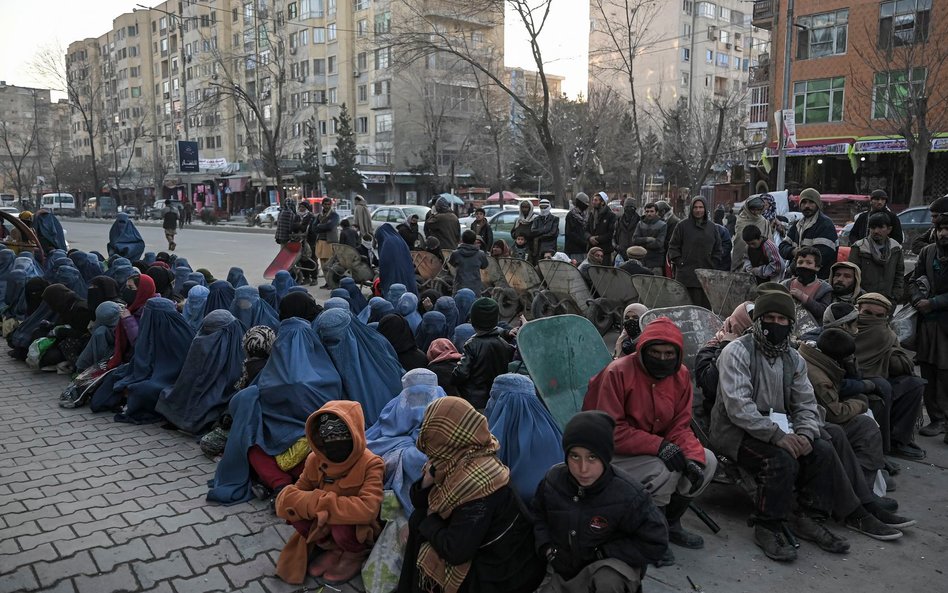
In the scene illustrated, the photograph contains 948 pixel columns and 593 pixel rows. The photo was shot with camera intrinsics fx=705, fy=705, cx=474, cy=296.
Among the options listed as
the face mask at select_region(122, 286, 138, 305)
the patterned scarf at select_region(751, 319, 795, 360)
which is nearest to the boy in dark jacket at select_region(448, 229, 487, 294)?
the face mask at select_region(122, 286, 138, 305)

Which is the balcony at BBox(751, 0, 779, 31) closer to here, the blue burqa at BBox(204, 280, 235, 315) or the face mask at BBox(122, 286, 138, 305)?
the blue burqa at BBox(204, 280, 235, 315)

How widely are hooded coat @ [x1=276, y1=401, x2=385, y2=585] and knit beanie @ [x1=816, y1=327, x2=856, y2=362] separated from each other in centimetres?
266

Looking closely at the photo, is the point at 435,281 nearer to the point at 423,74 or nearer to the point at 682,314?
the point at 682,314

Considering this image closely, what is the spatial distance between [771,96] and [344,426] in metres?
29.4

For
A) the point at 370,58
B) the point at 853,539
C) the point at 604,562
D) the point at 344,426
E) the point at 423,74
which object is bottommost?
the point at 853,539

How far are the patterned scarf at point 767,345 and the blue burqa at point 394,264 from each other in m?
6.44

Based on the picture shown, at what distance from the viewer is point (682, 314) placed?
16.2 ft

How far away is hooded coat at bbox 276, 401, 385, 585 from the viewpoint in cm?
329

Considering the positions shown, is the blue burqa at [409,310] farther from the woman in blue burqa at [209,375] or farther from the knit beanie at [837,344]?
the knit beanie at [837,344]

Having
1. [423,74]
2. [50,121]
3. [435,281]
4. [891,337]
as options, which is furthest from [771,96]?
[50,121]

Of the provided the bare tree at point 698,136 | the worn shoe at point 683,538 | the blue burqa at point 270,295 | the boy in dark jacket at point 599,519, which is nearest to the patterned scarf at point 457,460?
the boy in dark jacket at point 599,519

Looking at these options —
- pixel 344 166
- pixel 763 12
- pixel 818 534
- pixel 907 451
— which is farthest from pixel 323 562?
pixel 344 166

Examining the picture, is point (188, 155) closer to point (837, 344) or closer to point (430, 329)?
point (430, 329)

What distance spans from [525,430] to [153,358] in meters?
3.69
